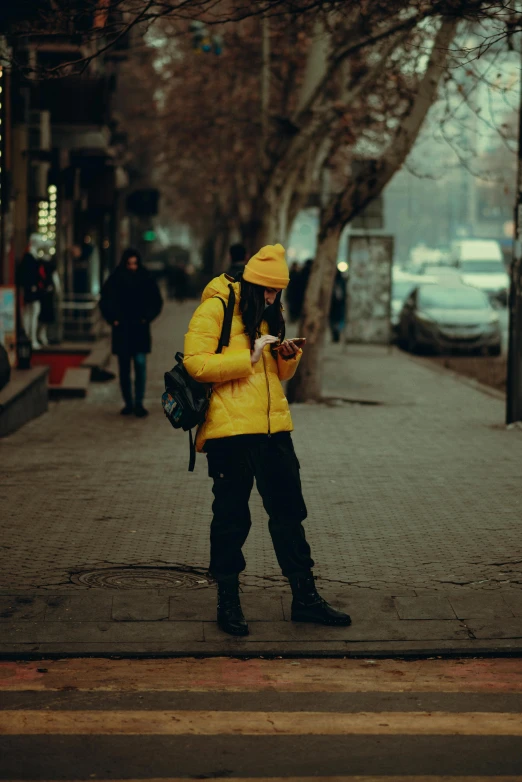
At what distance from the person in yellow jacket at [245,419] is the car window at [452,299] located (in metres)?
23.6

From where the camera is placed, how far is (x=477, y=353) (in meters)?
29.1

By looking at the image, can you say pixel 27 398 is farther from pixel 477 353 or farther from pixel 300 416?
pixel 477 353

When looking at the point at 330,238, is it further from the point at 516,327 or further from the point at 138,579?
the point at 138,579

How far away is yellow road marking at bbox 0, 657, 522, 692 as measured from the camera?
228 inches

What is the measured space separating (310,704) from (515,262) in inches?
370

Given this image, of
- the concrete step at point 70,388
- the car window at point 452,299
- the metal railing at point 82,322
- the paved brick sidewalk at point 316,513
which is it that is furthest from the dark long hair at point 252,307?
the car window at point 452,299

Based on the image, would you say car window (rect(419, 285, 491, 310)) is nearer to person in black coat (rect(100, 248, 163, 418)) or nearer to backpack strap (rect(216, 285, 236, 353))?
person in black coat (rect(100, 248, 163, 418))

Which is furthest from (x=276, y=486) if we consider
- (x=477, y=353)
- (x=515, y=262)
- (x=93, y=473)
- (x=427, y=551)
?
(x=477, y=353)

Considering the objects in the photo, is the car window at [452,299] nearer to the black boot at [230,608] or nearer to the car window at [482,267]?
the car window at [482,267]

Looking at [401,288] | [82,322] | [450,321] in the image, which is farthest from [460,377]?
[401,288]

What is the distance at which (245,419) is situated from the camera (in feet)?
20.9

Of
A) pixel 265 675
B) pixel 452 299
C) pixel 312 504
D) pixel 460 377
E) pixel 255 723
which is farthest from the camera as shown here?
pixel 452 299

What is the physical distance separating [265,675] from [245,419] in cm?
114

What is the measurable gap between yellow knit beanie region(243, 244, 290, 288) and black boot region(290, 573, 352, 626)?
1375 mm
